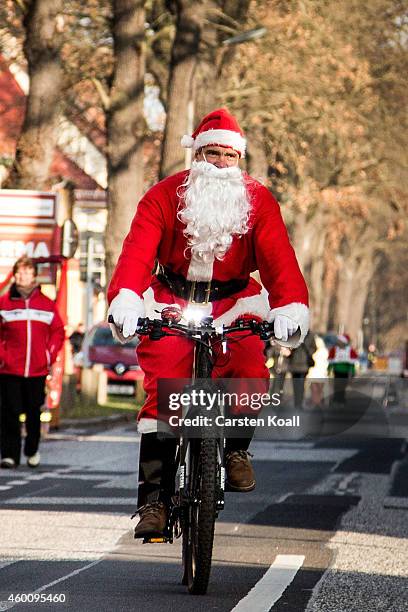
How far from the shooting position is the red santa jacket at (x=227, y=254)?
330 inches

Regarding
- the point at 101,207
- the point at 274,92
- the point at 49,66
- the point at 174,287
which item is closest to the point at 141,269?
the point at 174,287

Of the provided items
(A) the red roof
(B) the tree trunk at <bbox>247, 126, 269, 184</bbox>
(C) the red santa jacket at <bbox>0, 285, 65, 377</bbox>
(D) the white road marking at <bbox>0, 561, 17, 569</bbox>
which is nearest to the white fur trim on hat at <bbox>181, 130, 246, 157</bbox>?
(D) the white road marking at <bbox>0, 561, 17, 569</bbox>

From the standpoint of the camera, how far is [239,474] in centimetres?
842

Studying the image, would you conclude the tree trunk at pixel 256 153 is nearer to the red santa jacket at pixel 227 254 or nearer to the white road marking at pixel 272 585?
the white road marking at pixel 272 585

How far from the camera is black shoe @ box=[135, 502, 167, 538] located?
8.39 metres

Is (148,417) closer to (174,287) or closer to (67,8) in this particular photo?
(174,287)

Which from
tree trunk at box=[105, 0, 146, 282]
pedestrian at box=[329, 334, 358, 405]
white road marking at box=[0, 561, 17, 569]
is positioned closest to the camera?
white road marking at box=[0, 561, 17, 569]

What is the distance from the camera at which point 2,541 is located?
35.2 ft

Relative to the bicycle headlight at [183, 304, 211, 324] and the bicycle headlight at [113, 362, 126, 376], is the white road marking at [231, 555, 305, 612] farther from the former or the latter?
the bicycle headlight at [113, 362, 126, 376]

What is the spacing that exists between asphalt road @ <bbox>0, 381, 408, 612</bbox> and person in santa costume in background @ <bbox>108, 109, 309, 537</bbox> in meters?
0.38

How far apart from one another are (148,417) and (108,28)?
94.4 feet

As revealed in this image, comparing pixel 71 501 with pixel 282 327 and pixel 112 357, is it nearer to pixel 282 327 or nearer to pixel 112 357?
pixel 282 327

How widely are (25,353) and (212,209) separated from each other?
27.4 feet

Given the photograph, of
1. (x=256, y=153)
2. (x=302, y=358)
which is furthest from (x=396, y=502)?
(x=256, y=153)
